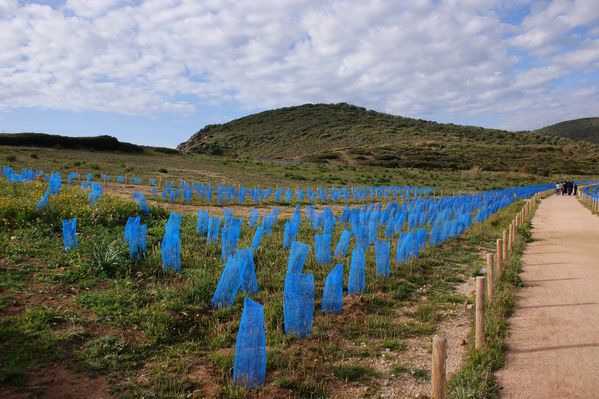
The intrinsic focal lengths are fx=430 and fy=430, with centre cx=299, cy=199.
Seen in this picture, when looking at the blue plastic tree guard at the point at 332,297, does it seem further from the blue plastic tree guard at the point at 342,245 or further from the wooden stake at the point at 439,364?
the blue plastic tree guard at the point at 342,245

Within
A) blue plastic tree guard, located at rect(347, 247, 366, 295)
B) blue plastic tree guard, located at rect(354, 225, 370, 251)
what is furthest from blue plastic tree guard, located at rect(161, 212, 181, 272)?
blue plastic tree guard, located at rect(354, 225, 370, 251)

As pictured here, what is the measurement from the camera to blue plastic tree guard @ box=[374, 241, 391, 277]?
712 cm

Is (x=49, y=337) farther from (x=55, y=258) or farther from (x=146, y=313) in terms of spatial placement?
(x=55, y=258)

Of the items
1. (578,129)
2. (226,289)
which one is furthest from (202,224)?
(578,129)

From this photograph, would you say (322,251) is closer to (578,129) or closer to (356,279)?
(356,279)

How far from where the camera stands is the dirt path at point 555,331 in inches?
158

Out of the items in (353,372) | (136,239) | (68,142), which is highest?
(68,142)

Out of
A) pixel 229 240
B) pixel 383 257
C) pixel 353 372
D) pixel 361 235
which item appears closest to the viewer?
pixel 353 372

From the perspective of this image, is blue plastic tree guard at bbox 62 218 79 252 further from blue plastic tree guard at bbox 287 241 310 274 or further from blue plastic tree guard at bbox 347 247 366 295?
blue plastic tree guard at bbox 347 247 366 295

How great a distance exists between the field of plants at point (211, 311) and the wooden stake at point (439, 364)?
0.58 m

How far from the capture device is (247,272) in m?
6.00

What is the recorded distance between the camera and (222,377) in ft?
12.8

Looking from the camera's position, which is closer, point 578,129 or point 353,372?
point 353,372

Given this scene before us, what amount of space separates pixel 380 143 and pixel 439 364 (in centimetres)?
7605
